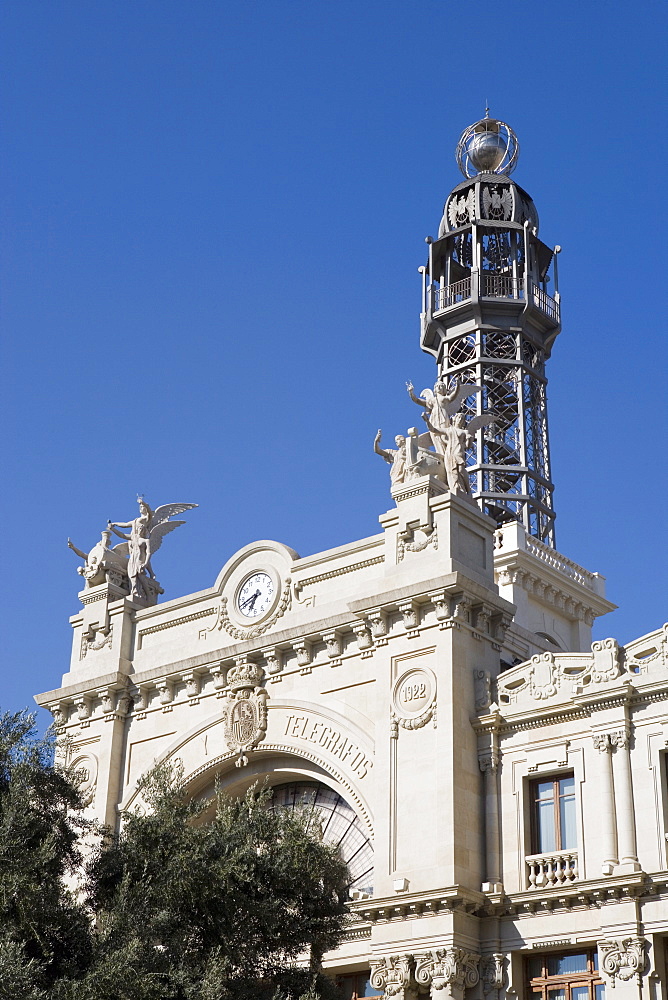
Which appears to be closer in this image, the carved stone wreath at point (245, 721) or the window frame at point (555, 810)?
the window frame at point (555, 810)

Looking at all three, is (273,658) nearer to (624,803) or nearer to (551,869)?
(551,869)

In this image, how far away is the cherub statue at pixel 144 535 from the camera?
133 feet

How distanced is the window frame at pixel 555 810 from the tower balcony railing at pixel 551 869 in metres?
0.19

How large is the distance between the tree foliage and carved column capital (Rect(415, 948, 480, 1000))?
1852 millimetres

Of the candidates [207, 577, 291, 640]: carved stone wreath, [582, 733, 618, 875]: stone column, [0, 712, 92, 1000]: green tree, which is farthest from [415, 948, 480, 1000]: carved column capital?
[207, 577, 291, 640]: carved stone wreath

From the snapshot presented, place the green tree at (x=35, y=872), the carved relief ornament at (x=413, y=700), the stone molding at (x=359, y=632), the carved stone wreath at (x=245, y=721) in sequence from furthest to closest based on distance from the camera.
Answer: the carved stone wreath at (x=245, y=721) < the stone molding at (x=359, y=632) < the carved relief ornament at (x=413, y=700) < the green tree at (x=35, y=872)

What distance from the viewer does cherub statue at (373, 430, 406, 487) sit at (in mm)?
34812

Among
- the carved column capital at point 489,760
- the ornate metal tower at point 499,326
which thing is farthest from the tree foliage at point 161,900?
the ornate metal tower at point 499,326

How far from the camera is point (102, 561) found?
40.8 meters

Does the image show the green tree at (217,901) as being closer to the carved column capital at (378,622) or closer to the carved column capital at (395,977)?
the carved column capital at (395,977)

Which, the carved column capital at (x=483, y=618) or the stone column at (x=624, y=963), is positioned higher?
the carved column capital at (x=483, y=618)

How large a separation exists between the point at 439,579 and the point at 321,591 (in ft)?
14.0

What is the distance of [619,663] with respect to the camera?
30.2 m

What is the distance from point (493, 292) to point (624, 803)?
30634 mm
